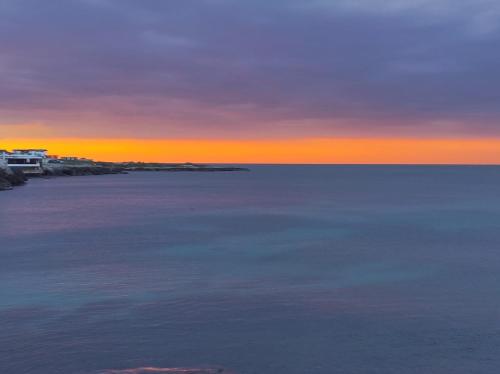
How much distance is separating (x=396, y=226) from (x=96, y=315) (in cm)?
3595

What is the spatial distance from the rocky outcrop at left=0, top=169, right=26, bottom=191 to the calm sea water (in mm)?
55832

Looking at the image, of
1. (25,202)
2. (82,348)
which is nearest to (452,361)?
(82,348)

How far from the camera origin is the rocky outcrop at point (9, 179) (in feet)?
314

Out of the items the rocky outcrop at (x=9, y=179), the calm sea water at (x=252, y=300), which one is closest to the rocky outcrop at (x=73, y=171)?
the rocky outcrop at (x=9, y=179)

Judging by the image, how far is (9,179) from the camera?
10594 centimetres

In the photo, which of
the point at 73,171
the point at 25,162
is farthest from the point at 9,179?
the point at 73,171

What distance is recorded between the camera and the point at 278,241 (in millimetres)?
39031

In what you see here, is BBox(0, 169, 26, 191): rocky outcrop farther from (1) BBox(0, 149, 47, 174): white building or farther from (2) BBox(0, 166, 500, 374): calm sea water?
(2) BBox(0, 166, 500, 374): calm sea water

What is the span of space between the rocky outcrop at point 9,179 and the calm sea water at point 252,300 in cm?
5583

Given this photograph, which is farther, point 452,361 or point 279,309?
point 279,309

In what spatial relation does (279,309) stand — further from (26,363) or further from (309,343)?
(26,363)

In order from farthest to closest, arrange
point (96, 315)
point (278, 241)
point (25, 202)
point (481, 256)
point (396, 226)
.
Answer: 1. point (25, 202)
2. point (396, 226)
3. point (278, 241)
4. point (481, 256)
5. point (96, 315)

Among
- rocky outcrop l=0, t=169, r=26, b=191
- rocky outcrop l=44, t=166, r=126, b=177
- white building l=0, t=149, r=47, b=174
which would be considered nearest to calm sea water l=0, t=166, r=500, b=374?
rocky outcrop l=0, t=169, r=26, b=191

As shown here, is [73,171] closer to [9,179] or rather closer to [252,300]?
[9,179]
